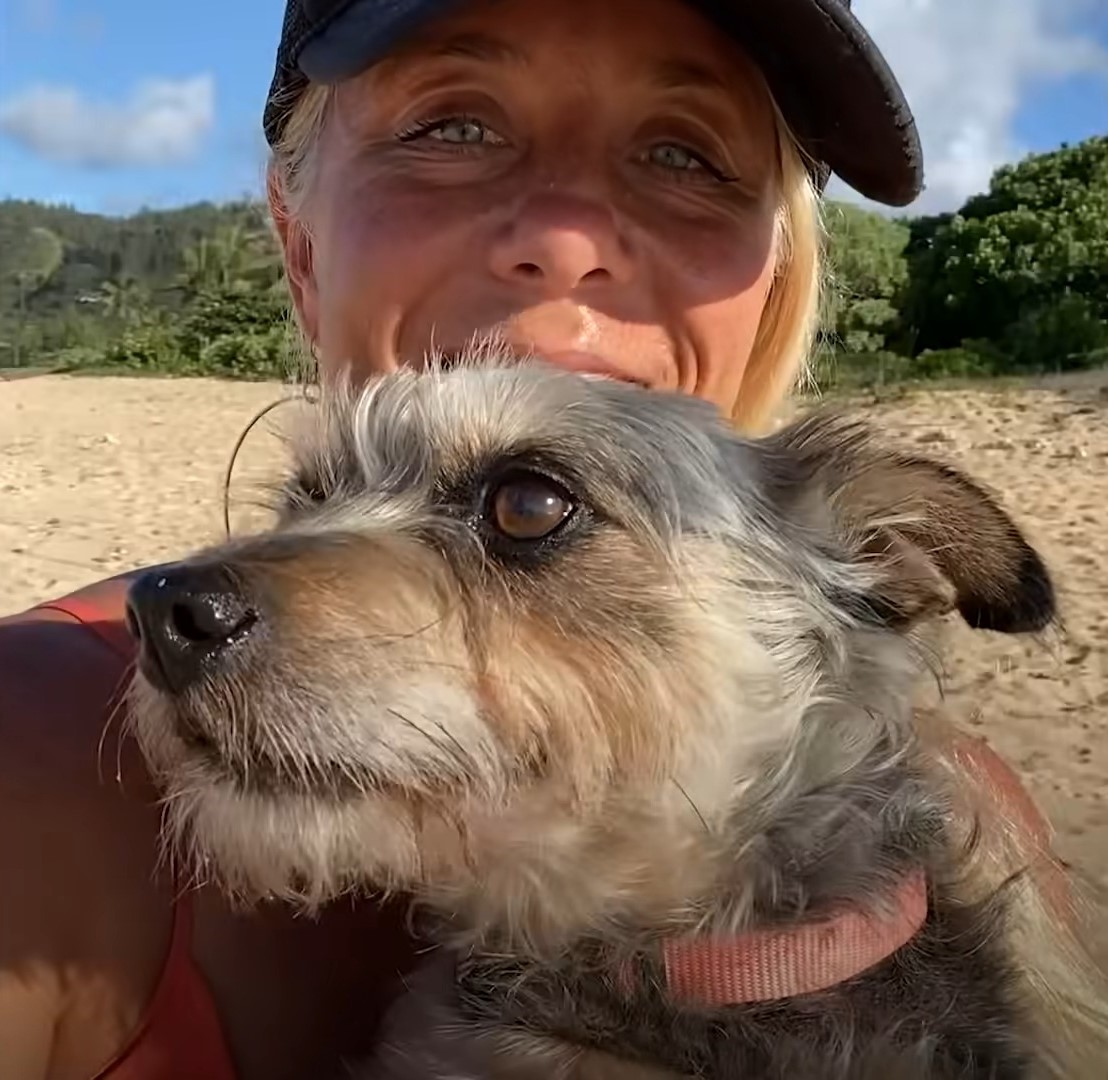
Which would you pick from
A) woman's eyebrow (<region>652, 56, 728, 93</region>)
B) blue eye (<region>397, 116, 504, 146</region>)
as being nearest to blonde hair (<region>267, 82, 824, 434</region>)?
woman's eyebrow (<region>652, 56, 728, 93</region>)

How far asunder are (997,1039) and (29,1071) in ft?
4.72

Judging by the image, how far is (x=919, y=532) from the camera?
102 inches

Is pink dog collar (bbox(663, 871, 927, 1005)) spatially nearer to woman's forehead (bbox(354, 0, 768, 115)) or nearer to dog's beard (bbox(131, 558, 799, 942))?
dog's beard (bbox(131, 558, 799, 942))

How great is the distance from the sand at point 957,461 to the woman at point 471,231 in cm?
58

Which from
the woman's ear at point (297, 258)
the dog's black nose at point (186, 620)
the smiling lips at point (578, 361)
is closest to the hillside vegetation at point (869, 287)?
the woman's ear at point (297, 258)

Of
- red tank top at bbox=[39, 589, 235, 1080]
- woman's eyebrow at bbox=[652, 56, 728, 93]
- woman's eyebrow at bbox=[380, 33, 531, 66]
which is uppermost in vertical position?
woman's eyebrow at bbox=[380, 33, 531, 66]

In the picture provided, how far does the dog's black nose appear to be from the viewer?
199 cm

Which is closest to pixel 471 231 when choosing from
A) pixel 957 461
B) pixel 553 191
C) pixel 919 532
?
pixel 553 191

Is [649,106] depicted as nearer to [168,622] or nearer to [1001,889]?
[168,622]

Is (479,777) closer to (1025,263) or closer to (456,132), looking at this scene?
(456,132)

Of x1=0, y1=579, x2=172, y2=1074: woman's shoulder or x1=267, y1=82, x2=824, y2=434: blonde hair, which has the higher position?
x1=267, y1=82, x2=824, y2=434: blonde hair

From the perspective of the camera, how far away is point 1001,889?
2.39m

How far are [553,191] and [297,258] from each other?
2.87ft

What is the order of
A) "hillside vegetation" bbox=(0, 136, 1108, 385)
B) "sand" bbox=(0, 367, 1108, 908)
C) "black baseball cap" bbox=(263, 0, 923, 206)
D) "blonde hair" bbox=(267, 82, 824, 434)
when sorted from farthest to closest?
"hillside vegetation" bbox=(0, 136, 1108, 385) → "sand" bbox=(0, 367, 1108, 908) → "blonde hair" bbox=(267, 82, 824, 434) → "black baseball cap" bbox=(263, 0, 923, 206)
